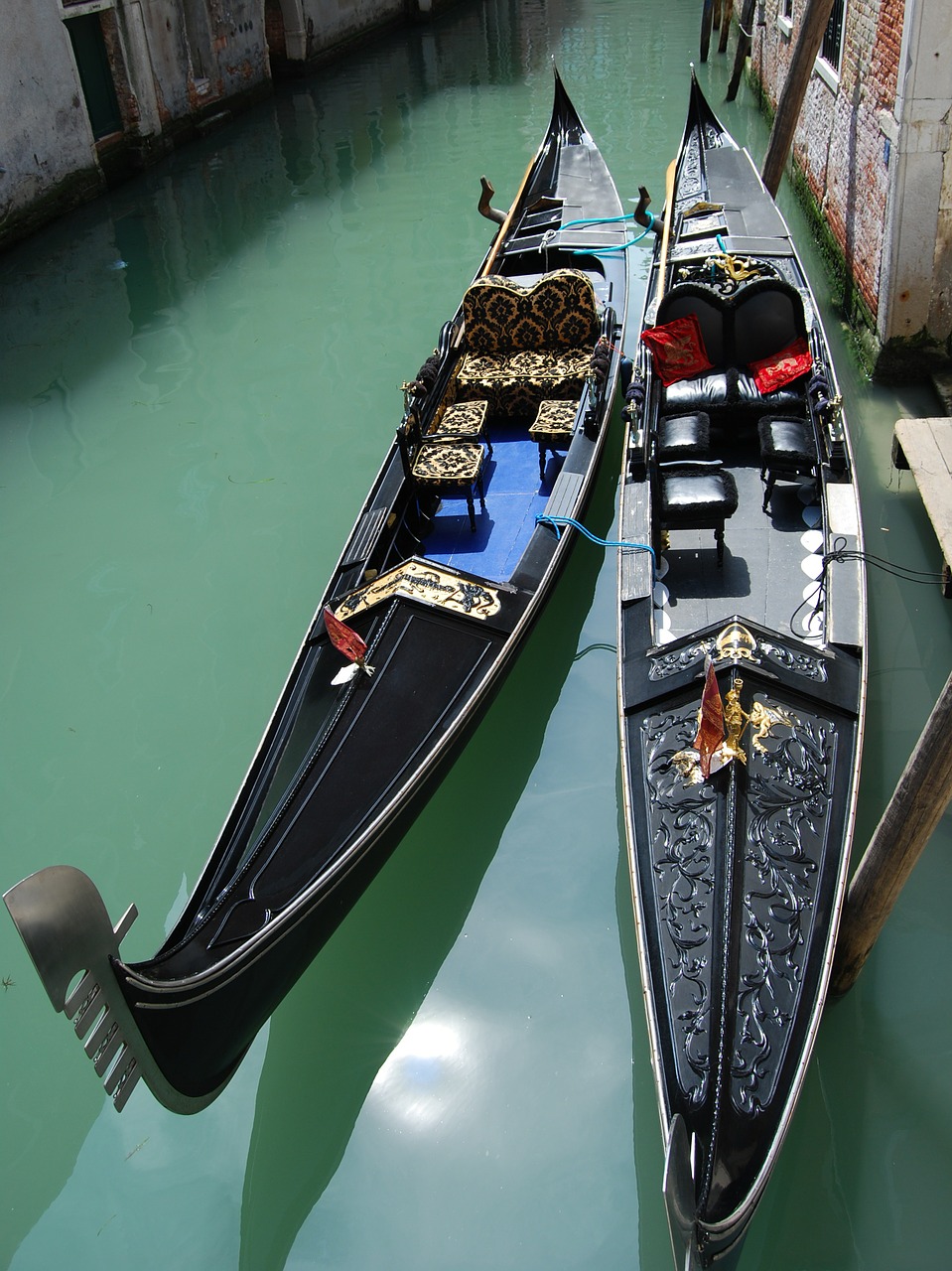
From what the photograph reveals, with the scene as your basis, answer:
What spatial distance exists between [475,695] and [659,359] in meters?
1.81

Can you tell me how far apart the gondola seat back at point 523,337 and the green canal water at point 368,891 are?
0.51 meters

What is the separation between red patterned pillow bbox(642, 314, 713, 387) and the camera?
3920mm

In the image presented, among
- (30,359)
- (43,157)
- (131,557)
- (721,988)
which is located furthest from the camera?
(43,157)

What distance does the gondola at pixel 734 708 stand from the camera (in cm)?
186

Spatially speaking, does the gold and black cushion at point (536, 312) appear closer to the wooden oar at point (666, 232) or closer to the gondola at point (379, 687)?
the gondola at point (379, 687)

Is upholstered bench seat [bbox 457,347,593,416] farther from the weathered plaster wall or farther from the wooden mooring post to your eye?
the weathered plaster wall

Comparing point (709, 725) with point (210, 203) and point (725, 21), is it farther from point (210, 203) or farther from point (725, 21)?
point (725, 21)

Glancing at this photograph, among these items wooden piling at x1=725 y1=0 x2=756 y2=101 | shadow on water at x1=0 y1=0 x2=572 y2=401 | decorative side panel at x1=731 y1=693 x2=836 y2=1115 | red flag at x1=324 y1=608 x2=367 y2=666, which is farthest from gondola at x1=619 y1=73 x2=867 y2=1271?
wooden piling at x1=725 y1=0 x2=756 y2=101

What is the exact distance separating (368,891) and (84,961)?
1.08 metres

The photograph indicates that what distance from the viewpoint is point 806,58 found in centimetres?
564

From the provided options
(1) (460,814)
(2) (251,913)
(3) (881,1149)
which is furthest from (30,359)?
(3) (881,1149)

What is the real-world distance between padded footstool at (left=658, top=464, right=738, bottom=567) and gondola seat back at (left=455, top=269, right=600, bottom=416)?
1.18 meters

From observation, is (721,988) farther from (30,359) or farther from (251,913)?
(30,359)

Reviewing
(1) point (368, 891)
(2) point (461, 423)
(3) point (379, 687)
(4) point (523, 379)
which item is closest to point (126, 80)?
(4) point (523, 379)
